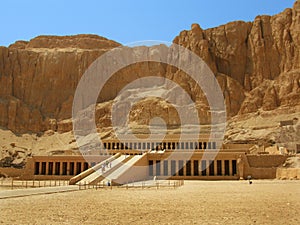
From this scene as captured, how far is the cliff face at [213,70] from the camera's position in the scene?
7881cm

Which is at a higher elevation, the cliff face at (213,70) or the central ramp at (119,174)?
the cliff face at (213,70)

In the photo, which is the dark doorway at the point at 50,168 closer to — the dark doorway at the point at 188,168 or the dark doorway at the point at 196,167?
the dark doorway at the point at 188,168

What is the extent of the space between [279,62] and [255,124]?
1938 centimetres

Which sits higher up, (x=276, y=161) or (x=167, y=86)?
(x=167, y=86)

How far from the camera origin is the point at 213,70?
8594 centimetres

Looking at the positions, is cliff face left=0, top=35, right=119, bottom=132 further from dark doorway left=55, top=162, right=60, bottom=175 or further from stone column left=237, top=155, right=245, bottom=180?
stone column left=237, top=155, right=245, bottom=180

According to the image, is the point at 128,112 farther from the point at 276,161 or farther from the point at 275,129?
the point at 276,161

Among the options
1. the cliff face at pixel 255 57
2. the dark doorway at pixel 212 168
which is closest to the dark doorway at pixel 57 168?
the dark doorway at pixel 212 168

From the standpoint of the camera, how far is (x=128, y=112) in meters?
82.1

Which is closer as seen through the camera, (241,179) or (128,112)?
(241,179)

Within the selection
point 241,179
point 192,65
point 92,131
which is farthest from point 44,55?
point 241,179

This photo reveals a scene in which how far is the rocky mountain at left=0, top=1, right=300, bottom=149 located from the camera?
257 feet

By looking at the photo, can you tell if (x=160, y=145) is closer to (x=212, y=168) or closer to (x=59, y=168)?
(x=212, y=168)

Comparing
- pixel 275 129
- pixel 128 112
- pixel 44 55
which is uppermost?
pixel 44 55
